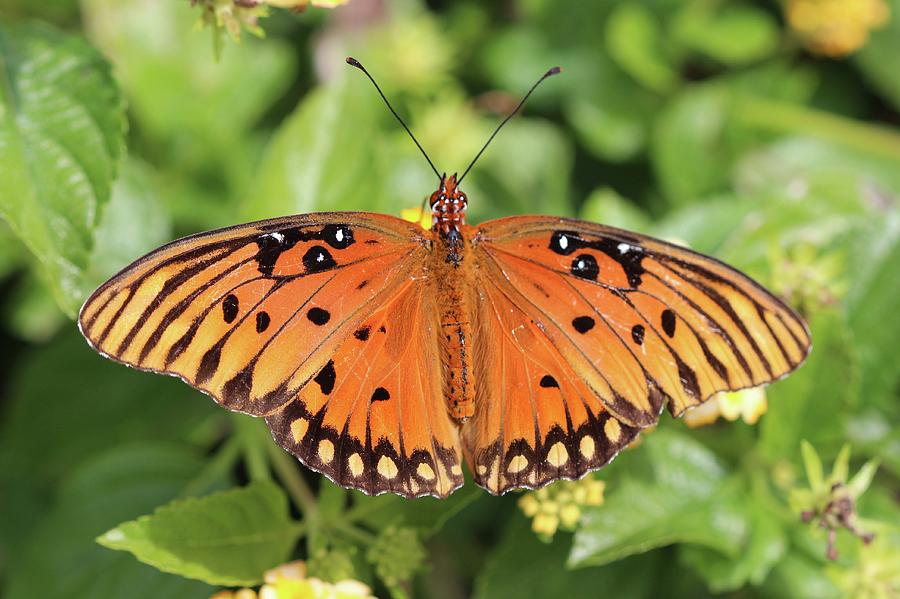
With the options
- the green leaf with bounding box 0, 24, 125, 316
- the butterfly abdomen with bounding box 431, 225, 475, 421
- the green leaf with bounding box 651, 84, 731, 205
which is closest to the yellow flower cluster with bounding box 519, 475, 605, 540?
the butterfly abdomen with bounding box 431, 225, 475, 421

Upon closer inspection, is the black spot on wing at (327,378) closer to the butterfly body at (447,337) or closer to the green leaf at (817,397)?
the butterfly body at (447,337)

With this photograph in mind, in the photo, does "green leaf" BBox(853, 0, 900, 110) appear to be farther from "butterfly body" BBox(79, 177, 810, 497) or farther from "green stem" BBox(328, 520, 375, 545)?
"green stem" BBox(328, 520, 375, 545)

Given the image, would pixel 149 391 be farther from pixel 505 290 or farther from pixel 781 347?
pixel 781 347

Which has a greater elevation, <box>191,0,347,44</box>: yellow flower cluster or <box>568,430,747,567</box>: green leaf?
<box>191,0,347,44</box>: yellow flower cluster

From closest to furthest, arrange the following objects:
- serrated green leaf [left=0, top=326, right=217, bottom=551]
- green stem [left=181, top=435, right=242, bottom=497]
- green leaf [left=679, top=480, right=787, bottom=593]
→ green leaf [left=679, top=480, right=787, bottom=593]
green stem [left=181, top=435, right=242, bottom=497]
serrated green leaf [left=0, top=326, right=217, bottom=551]

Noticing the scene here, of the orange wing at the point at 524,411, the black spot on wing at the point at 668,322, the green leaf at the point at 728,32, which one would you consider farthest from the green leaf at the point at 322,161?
the green leaf at the point at 728,32

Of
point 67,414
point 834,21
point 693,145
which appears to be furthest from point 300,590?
point 834,21

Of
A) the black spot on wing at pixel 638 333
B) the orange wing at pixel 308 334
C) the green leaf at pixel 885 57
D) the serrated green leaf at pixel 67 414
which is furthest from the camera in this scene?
the green leaf at pixel 885 57

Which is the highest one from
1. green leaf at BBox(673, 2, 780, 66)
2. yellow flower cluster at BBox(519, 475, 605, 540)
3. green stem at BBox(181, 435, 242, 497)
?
green leaf at BBox(673, 2, 780, 66)
